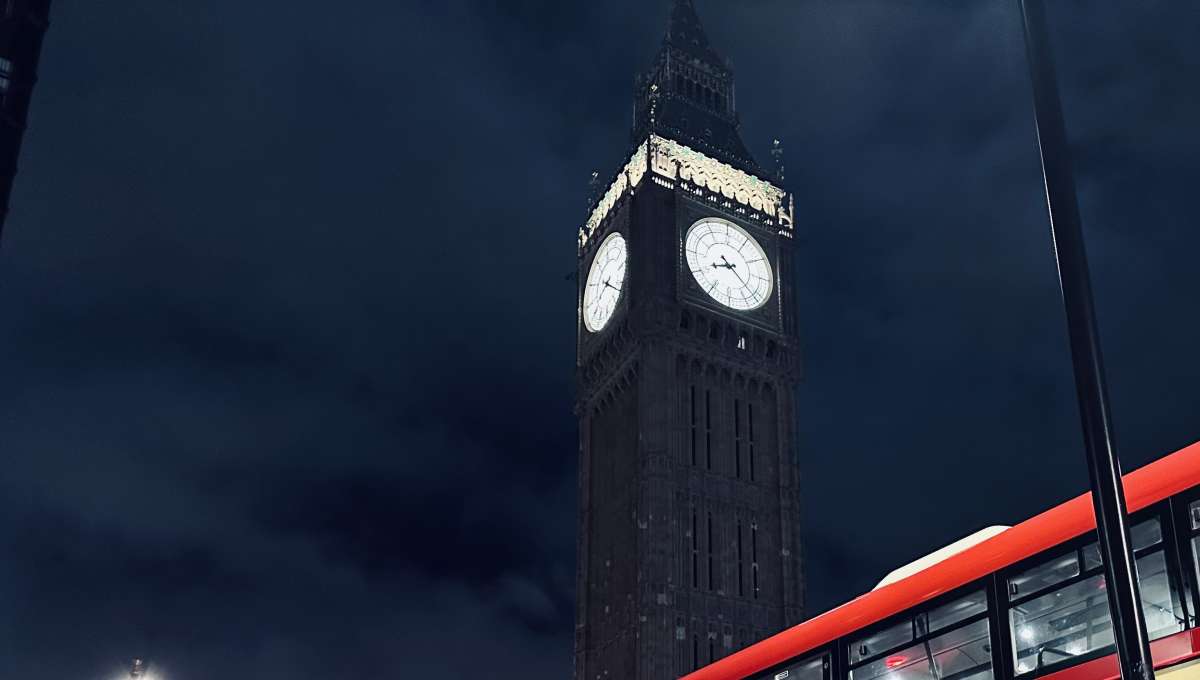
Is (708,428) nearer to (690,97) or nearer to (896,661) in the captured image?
(690,97)

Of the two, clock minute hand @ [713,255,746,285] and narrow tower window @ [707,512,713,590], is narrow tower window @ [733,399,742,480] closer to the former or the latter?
narrow tower window @ [707,512,713,590]

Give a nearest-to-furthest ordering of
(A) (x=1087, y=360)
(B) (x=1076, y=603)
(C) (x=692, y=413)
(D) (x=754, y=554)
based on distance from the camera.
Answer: (A) (x=1087, y=360) → (B) (x=1076, y=603) → (D) (x=754, y=554) → (C) (x=692, y=413)

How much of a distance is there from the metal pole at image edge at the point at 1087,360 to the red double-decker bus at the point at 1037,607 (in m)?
3.16

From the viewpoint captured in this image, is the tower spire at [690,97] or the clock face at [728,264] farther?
the tower spire at [690,97]

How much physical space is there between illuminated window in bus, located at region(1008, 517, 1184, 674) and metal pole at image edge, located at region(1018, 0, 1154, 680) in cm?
372

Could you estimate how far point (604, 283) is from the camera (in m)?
68.3

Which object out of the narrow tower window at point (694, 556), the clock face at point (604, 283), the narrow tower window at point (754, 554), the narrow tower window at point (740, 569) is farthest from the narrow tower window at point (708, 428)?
the clock face at point (604, 283)

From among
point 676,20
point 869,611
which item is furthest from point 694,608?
point 869,611

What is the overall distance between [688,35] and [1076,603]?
224ft

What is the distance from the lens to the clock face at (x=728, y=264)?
65.2m

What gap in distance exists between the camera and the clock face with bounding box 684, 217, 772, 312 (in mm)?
65250

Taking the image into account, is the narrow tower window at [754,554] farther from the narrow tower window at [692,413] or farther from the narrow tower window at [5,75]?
the narrow tower window at [5,75]

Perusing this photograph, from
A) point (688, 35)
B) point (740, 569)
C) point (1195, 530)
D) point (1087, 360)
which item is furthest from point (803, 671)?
point (688, 35)

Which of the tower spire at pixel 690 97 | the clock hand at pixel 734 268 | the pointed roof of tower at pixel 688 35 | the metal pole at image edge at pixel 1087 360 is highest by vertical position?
the pointed roof of tower at pixel 688 35
